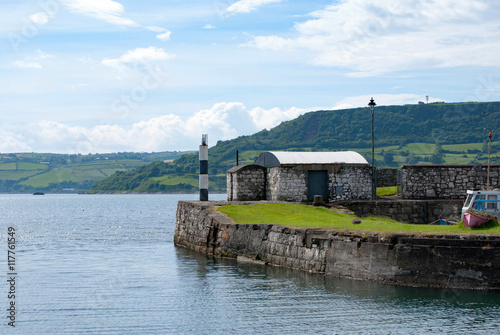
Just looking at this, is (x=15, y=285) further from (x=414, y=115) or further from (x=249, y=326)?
(x=414, y=115)

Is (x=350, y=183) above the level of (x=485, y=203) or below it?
above

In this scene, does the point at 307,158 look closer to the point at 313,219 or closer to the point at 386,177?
the point at 386,177

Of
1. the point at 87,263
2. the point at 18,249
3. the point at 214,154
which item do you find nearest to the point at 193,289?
the point at 87,263

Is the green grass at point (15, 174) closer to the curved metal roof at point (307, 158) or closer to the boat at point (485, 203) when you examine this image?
the curved metal roof at point (307, 158)

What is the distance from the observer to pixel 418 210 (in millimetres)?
33125

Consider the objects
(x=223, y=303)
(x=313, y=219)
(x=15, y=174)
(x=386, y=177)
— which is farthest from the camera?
(x=15, y=174)

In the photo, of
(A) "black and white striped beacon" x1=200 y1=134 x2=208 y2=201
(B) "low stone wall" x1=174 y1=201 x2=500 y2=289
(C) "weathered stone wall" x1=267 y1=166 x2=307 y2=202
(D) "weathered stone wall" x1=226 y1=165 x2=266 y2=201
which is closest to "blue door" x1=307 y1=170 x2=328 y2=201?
(C) "weathered stone wall" x1=267 y1=166 x2=307 y2=202

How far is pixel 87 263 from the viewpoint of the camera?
30125 millimetres

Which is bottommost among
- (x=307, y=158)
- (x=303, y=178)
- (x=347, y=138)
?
(x=303, y=178)

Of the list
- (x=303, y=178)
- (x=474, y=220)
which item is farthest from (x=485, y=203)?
(x=303, y=178)

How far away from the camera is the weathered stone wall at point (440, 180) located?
34.1m

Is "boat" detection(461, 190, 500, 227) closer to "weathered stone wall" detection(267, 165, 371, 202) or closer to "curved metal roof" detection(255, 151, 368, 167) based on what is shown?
"weathered stone wall" detection(267, 165, 371, 202)

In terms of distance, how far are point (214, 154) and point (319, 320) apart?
512ft

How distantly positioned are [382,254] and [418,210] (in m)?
13.0
